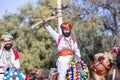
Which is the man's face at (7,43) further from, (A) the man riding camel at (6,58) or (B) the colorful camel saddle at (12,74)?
(B) the colorful camel saddle at (12,74)

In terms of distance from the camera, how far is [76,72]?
22.8 ft

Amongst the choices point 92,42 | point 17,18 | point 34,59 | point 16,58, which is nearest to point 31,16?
point 17,18

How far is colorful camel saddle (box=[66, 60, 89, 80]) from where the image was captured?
693 centimetres

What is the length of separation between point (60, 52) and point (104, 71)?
→ 3.07ft

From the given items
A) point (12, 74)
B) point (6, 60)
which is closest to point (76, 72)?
point (12, 74)

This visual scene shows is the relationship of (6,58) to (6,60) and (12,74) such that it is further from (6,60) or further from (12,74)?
(12,74)

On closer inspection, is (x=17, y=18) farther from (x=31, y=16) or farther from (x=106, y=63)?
(x=106, y=63)

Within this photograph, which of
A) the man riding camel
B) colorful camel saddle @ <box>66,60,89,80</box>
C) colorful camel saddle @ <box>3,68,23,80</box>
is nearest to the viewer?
colorful camel saddle @ <box>66,60,89,80</box>

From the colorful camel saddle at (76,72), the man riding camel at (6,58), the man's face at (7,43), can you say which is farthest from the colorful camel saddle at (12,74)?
the colorful camel saddle at (76,72)

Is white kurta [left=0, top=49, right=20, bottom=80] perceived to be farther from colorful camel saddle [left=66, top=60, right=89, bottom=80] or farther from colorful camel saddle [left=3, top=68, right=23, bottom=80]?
colorful camel saddle [left=66, top=60, right=89, bottom=80]

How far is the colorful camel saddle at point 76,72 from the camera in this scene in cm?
693

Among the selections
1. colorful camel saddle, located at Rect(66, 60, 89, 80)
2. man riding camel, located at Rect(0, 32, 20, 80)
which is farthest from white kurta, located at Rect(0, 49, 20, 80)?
colorful camel saddle, located at Rect(66, 60, 89, 80)

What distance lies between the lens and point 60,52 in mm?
6949

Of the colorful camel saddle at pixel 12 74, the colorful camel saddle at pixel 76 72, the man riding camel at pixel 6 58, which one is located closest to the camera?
the colorful camel saddle at pixel 76 72
